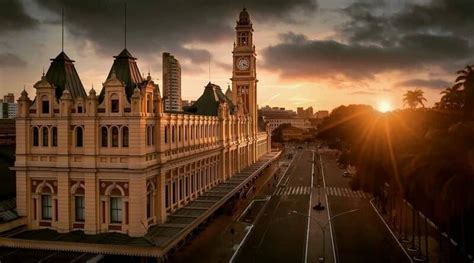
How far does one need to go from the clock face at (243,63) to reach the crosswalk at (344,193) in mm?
34290

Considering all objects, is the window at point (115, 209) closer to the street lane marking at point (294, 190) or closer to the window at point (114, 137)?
the window at point (114, 137)

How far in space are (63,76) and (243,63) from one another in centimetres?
6397

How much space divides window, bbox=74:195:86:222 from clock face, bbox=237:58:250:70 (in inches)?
2675

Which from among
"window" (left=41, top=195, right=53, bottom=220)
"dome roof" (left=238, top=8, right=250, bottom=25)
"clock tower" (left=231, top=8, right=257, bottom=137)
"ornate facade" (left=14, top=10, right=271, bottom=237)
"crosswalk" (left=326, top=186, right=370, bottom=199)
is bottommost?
"crosswalk" (left=326, top=186, right=370, bottom=199)

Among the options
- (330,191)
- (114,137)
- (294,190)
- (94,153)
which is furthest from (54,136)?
(330,191)

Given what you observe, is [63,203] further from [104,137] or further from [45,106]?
[45,106]

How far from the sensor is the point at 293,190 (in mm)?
87875

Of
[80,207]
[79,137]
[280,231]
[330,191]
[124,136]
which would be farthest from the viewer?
[330,191]

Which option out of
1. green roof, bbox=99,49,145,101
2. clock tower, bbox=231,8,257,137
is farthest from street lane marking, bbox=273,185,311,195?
green roof, bbox=99,49,145,101

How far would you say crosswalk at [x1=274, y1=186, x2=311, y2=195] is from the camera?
8430 centimetres

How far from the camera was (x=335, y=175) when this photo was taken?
372 ft

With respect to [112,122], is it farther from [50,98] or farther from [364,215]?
[364,215]

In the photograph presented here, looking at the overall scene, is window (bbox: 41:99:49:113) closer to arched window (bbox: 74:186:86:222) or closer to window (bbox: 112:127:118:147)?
window (bbox: 112:127:118:147)

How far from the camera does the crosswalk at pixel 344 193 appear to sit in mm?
82200
